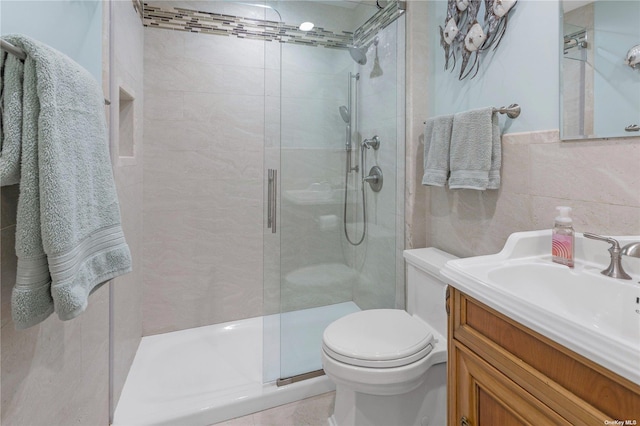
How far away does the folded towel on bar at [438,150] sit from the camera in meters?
1.53

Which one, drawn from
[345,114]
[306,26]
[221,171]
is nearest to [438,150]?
[345,114]

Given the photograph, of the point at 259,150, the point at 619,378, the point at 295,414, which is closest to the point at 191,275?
the point at 259,150

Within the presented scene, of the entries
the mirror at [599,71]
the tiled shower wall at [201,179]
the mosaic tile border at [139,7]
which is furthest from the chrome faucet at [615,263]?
the mosaic tile border at [139,7]

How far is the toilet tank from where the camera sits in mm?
1502

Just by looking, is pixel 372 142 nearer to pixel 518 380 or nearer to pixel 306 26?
pixel 306 26

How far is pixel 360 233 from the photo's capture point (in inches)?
78.9

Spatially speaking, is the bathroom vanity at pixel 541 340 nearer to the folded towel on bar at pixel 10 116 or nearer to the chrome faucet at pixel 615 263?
the chrome faucet at pixel 615 263

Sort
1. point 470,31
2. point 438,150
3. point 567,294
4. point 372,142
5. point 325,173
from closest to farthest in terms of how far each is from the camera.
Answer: point 567,294 → point 470,31 → point 438,150 → point 325,173 → point 372,142

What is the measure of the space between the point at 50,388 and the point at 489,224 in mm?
1665

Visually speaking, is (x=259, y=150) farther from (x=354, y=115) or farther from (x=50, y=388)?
(x=50, y=388)

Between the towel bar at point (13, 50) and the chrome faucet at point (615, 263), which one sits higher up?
the towel bar at point (13, 50)

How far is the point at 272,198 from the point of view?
68.6 inches

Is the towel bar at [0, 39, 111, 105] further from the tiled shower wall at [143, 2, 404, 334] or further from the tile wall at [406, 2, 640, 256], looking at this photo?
the tile wall at [406, 2, 640, 256]

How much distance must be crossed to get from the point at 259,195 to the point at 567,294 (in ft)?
6.15
